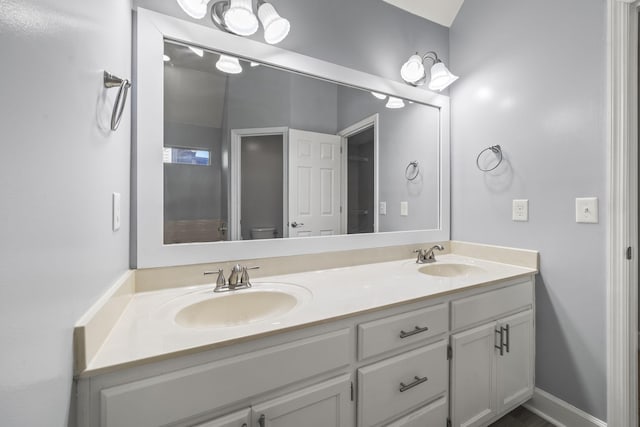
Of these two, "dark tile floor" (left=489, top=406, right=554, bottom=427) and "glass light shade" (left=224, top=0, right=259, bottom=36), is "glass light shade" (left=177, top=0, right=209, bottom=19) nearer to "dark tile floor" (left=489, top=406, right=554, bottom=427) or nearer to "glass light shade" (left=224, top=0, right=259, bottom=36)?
"glass light shade" (left=224, top=0, right=259, bottom=36)

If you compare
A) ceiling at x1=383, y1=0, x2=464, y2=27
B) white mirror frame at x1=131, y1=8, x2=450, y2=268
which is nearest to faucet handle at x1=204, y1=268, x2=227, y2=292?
white mirror frame at x1=131, y1=8, x2=450, y2=268

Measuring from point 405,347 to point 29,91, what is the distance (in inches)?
47.6

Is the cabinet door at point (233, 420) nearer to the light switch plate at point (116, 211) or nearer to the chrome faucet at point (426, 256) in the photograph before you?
the light switch plate at point (116, 211)

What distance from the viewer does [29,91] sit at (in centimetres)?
44

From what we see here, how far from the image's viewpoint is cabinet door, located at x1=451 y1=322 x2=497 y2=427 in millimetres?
1200

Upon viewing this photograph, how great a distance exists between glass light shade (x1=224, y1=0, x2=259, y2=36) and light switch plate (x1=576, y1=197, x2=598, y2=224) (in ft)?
5.56

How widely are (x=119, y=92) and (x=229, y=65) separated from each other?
607 mm

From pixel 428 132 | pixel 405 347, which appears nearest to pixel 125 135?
pixel 405 347

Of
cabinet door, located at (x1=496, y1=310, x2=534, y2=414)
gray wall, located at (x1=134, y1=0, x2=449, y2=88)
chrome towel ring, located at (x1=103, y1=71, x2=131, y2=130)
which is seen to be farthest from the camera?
gray wall, located at (x1=134, y1=0, x2=449, y2=88)

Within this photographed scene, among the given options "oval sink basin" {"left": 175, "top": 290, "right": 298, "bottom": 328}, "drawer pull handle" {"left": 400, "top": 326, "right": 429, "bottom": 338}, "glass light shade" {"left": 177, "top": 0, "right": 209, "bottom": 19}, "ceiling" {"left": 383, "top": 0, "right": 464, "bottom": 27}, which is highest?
"ceiling" {"left": 383, "top": 0, "right": 464, "bottom": 27}

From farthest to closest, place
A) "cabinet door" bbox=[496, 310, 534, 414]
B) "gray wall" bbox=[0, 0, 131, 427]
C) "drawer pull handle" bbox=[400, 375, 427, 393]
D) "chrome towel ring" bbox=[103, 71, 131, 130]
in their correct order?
1. "cabinet door" bbox=[496, 310, 534, 414]
2. "drawer pull handle" bbox=[400, 375, 427, 393]
3. "chrome towel ring" bbox=[103, 71, 131, 130]
4. "gray wall" bbox=[0, 0, 131, 427]

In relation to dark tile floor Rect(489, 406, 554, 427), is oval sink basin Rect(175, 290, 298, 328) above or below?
above

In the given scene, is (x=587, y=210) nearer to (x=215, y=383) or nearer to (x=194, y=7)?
(x=215, y=383)

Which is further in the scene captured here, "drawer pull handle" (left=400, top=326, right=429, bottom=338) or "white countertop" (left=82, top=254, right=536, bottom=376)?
"drawer pull handle" (left=400, top=326, right=429, bottom=338)
